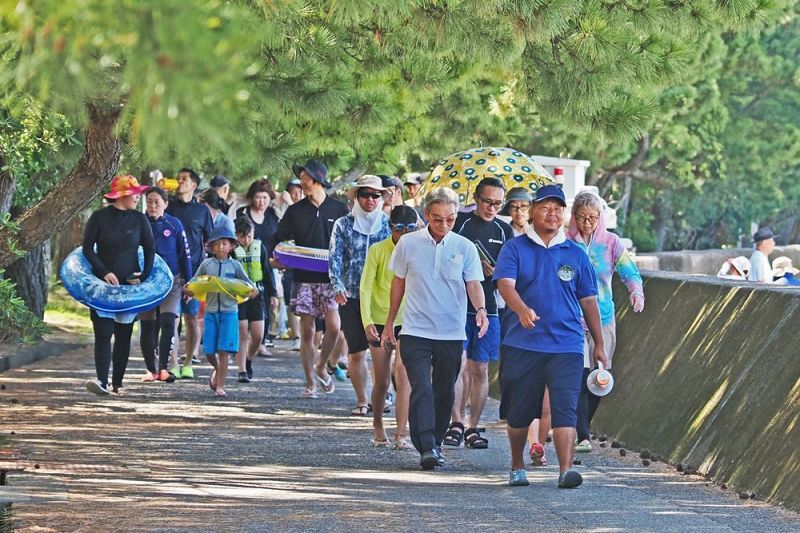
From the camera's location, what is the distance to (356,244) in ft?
43.0

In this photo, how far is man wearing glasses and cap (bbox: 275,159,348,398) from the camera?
15.1m

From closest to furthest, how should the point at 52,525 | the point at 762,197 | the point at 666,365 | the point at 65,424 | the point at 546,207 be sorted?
the point at 52,525
the point at 546,207
the point at 666,365
the point at 65,424
the point at 762,197

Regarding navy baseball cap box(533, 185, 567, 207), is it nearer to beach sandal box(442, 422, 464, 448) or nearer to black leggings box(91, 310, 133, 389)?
beach sandal box(442, 422, 464, 448)

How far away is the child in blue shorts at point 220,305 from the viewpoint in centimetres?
1545

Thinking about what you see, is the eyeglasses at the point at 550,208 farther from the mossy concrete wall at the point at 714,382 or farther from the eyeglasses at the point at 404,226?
the eyeglasses at the point at 404,226

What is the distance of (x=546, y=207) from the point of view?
33.2 feet

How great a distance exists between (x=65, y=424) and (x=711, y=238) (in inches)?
1552

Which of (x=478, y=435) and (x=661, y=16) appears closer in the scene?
(x=661, y=16)

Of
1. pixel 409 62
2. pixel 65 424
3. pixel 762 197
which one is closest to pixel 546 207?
pixel 409 62

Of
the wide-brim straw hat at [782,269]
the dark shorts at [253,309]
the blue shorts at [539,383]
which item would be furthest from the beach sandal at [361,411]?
the wide-brim straw hat at [782,269]

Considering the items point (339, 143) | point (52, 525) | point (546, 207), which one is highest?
point (339, 143)

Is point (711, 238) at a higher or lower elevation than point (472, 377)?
higher

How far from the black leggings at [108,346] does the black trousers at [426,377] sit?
4420 mm

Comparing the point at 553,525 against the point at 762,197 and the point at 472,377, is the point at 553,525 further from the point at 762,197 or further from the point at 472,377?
the point at 762,197
